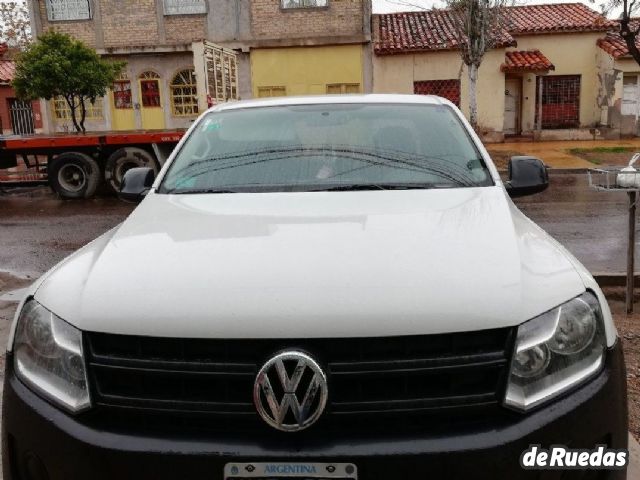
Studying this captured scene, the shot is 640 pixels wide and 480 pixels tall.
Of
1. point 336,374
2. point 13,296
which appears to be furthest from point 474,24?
point 336,374

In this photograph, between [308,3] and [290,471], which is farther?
[308,3]

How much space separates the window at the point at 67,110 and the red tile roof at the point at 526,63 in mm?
13756

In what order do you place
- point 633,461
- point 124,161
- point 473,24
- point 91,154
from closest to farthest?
point 633,461 → point 124,161 → point 91,154 → point 473,24

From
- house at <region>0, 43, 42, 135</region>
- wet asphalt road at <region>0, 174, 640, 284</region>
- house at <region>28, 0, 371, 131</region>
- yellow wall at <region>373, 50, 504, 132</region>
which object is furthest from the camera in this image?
house at <region>0, 43, 42, 135</region>

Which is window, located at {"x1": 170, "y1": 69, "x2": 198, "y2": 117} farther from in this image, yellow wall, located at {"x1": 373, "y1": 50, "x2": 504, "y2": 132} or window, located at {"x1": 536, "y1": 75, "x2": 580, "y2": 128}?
window, located at {"x1": 536, "y1": 75, "x2": 580, "y2": 128}

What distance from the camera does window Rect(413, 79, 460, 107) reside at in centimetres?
2222

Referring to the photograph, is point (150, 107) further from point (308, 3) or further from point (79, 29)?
point (308, 3)

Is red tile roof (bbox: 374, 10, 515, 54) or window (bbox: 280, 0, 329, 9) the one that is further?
window (bbox: 280, 0, 329, 9)

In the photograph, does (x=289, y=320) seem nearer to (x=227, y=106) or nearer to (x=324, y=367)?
(x=324, y=367)

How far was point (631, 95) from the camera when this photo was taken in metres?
23.1

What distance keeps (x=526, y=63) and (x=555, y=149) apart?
4.57 m

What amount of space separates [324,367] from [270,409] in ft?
0.59

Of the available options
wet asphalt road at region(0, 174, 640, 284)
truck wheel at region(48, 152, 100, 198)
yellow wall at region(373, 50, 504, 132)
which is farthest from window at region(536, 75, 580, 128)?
truck wheel at region(48, 152, 100, 198)

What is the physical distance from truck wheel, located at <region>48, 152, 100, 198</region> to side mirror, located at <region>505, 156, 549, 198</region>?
1073 centimetres
